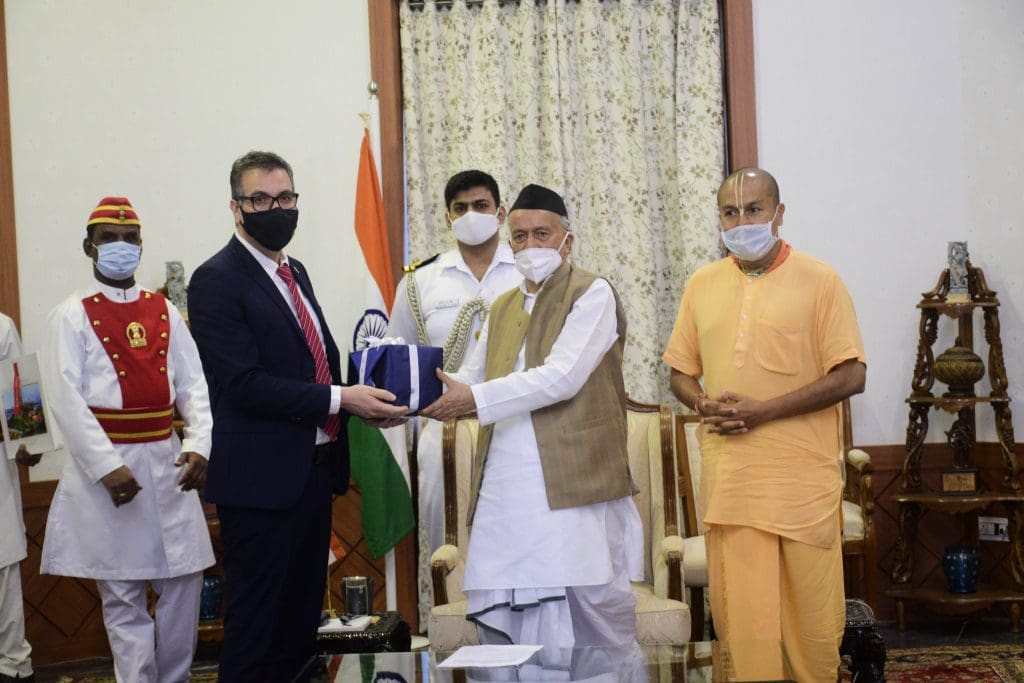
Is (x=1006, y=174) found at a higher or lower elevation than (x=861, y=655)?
higher

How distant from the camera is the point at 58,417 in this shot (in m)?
4.04

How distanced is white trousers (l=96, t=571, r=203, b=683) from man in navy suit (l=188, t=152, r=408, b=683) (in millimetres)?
1103

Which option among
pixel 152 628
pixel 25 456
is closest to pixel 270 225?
pixel 152 628

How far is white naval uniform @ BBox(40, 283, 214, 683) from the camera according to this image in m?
4.02

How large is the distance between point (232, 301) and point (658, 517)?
1912 millimetres

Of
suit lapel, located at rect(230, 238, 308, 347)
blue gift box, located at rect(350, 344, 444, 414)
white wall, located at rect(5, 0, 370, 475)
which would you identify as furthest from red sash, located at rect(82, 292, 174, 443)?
blue gift box, located at rect(350, 344, 444, 414)

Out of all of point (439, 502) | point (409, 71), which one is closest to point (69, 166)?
point (409, 71)

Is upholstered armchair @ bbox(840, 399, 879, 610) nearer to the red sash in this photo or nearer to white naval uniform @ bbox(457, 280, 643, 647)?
white naval uniform @ bbox(457, 280, 643, 647)

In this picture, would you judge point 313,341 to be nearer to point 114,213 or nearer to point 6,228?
point 114,213

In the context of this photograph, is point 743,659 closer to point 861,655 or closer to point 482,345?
point 861,655

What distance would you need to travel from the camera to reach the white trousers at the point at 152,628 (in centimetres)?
403

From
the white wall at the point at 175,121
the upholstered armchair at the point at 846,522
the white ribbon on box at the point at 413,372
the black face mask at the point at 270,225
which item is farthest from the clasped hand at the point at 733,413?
the white wall at the point at 175,121

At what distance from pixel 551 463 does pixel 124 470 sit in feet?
6.00

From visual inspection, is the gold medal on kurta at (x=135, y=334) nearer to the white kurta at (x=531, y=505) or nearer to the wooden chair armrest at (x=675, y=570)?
the white kurta at (x=531, y=505)
